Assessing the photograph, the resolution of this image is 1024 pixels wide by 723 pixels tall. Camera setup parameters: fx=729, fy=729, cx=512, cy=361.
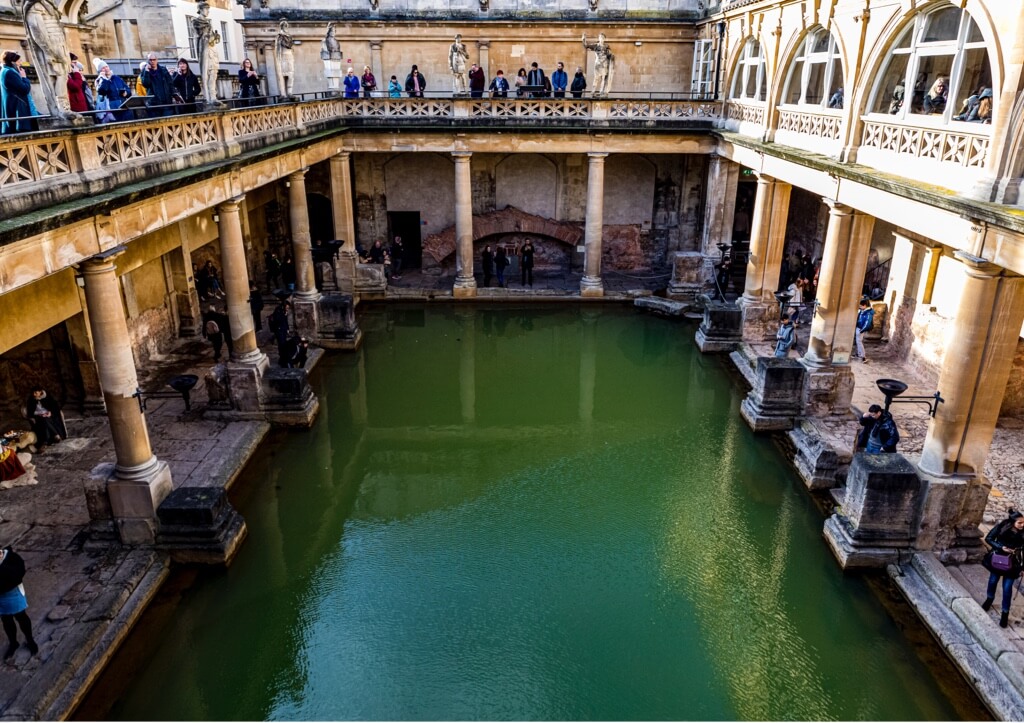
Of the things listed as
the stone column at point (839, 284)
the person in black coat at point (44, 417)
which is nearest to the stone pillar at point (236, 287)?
the person in black coat at point (44, 417)

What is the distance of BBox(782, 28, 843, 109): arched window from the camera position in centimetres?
1316

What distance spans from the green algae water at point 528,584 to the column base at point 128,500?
3.53 feet

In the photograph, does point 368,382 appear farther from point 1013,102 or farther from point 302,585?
point 1013,102

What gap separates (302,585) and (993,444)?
1144cm

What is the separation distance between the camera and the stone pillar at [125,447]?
917 cm

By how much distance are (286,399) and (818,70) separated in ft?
45.6

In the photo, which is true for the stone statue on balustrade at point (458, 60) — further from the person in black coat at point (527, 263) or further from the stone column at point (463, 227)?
the person in black coat at point (527, 263)

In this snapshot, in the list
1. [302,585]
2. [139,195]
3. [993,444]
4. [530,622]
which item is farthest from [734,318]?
[139,195]

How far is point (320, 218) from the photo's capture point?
80.9 ft

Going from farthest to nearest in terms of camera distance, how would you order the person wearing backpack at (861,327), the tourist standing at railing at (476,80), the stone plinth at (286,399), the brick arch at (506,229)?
the brick arch at (506,229) → the tourist standing at railing at (476,80) → the person wearing backpack at (861,327) → the stone plinth at (286,399)

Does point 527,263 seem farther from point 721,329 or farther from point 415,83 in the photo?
point 721,329

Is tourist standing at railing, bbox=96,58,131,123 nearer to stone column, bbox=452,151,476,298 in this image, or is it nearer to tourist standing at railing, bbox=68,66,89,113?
tourist standing at railing, bbox=68,66,89,113

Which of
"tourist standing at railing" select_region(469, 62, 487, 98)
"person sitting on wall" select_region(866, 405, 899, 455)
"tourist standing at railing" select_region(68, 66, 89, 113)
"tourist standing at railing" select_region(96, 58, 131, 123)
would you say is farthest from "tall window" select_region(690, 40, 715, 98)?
"tourist standing at railing" select_region(68, 66, 89, 113)

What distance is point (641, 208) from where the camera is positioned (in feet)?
79.8
